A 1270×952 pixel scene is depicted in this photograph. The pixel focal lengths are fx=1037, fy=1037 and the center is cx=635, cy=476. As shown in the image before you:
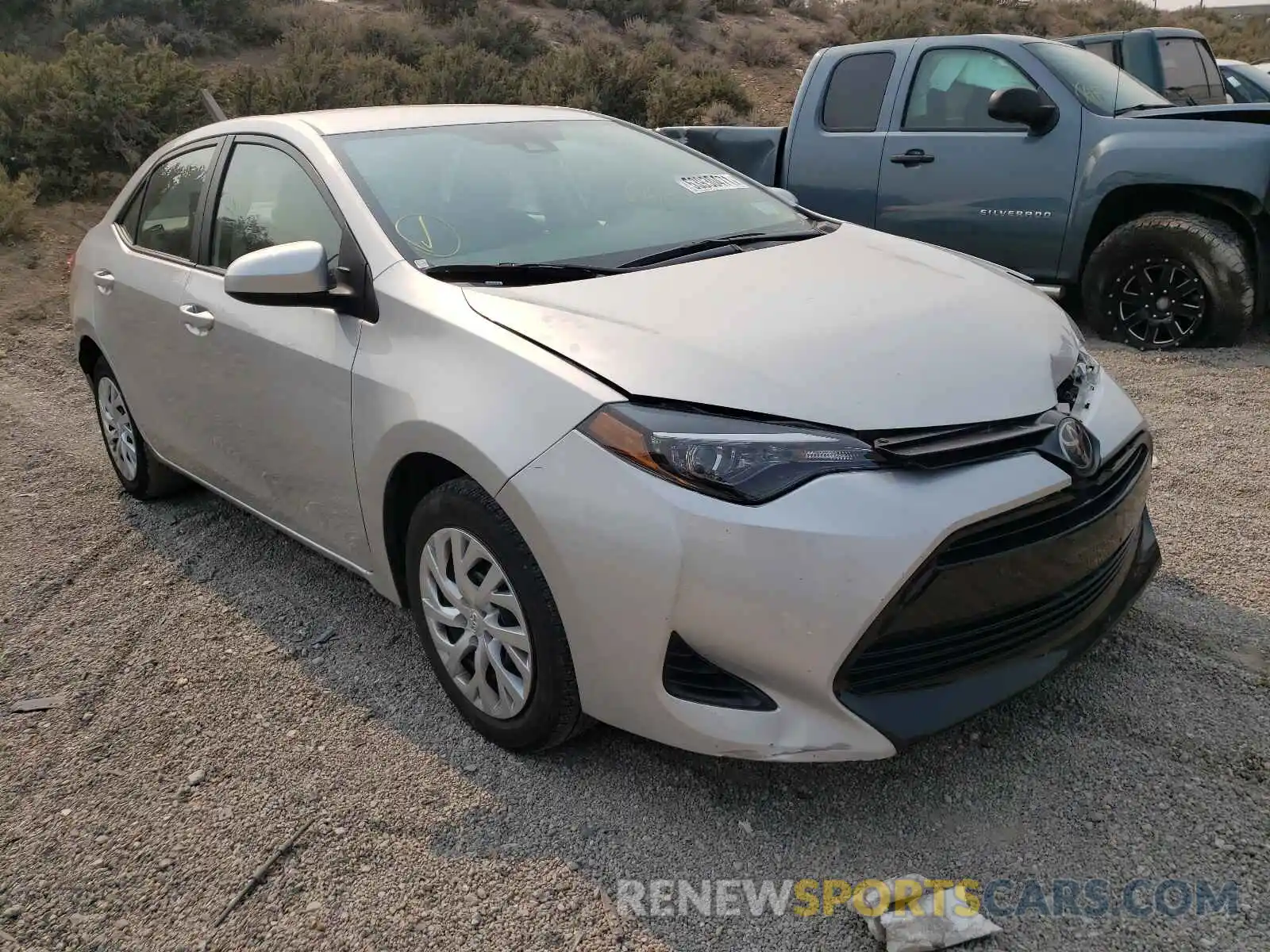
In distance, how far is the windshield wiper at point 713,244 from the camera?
3.00m

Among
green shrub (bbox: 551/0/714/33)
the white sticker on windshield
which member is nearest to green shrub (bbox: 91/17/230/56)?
green shrub (bbox: 551/0/714/33)

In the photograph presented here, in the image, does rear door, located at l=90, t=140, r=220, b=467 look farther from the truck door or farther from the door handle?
the truck door

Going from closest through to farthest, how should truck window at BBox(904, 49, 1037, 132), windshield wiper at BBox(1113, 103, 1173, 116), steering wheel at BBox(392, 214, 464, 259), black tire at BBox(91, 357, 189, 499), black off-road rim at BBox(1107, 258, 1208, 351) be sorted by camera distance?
steering wheel at BBox(392, 214, 464, 259) < black tire at BBox(91, 357, 189, 499) < black off-road rim at BBox(1107, 258, 1208, 351) < windshield wiper at BBox(1113, 103, 1173, 116) < truck window at BBox(904, 49, 1037, 132)

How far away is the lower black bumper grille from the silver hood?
0.86 ft

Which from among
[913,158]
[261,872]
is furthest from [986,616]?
[913,158]

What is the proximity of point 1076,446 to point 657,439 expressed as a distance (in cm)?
98

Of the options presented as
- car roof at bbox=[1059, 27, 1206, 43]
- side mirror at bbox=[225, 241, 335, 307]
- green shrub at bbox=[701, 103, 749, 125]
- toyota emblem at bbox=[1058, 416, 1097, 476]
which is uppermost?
car roof at bbox=[1059, 27, 1206, 43]

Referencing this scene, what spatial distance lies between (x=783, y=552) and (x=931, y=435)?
0.44 m

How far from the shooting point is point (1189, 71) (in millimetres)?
8516

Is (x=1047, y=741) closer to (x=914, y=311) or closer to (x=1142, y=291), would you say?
(x=914, y=311)

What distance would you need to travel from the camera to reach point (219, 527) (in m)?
4.48

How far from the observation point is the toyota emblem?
236 cm

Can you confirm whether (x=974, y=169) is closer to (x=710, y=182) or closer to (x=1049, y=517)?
(x=710, y=182)

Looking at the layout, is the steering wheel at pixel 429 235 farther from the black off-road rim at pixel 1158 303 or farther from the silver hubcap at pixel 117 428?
the black off-road rim at pixel 1158 303
